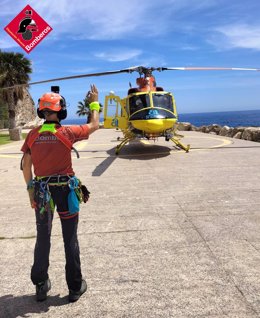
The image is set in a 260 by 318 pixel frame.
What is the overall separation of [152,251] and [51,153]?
6.61ft

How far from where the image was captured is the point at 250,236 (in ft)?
15.8

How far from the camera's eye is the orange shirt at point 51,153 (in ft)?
10.8

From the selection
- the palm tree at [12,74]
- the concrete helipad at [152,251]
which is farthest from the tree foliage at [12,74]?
the concrete helipad at [152,251]

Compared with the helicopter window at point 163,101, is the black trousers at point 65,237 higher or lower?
lower

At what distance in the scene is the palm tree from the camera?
32438 mm

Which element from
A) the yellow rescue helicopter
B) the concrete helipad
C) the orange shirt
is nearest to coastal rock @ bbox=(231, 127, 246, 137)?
the yellow rescue helicopter

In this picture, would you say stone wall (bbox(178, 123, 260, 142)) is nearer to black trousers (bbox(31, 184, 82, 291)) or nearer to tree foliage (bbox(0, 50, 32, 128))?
tree foliage (bbox(0, 50, 32, 128))

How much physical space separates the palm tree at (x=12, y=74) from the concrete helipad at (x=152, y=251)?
85.1 ft

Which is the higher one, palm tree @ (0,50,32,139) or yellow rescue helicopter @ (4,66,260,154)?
palm tree @ (0,50,32,139)

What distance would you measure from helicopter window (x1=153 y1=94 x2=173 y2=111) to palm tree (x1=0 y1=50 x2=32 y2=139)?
71.6 ft

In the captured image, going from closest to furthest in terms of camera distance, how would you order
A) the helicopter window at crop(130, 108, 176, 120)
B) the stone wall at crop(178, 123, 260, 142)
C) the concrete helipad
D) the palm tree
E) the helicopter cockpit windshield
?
the concrete helipad
the helicopter window at crop(130, 108, 176, 120)
the helicopter cockpit windshield
the stone wall at crop(178, 123, 260, 142)
the palm tree

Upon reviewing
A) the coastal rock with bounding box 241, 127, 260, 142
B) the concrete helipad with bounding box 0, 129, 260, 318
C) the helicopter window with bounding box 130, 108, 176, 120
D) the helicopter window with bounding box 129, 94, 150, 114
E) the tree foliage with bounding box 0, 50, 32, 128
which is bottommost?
the concrete helipad with bounding box 0, 129, 260, 318

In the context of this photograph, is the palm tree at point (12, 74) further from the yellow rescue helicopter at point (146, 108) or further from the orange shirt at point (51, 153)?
the orange shirt at point (51, 153)

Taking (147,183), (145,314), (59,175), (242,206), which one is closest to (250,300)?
(145,314)
